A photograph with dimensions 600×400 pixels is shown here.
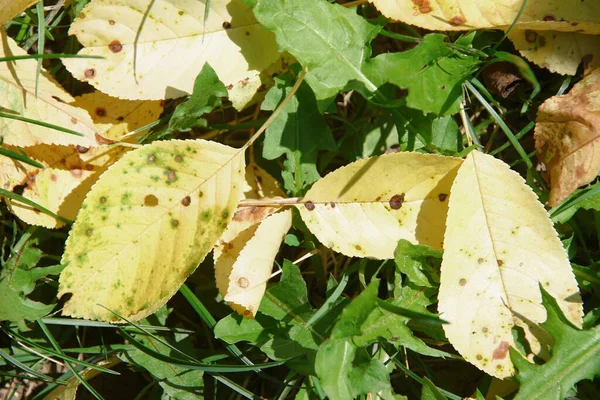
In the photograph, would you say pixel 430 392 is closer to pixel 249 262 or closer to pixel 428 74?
pixel 249 262

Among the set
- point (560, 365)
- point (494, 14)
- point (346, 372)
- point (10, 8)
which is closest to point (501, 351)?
point (560, 365)

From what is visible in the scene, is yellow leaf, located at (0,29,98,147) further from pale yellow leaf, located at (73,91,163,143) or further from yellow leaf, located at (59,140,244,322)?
yellow leaf, located at (59,140,244,322)

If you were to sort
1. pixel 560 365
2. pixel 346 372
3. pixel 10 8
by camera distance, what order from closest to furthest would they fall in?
pixel 346 372 < pixel 560 365 < pixel 10 8

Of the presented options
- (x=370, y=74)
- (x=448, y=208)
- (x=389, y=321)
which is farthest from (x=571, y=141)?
(x=389, y=321)

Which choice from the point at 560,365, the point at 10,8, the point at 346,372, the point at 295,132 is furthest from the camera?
the point at 295,132

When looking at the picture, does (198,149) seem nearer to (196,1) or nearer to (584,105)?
(196,1)

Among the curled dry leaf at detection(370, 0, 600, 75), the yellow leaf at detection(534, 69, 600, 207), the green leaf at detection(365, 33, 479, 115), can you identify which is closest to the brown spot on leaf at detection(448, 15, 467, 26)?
the curled dry leaf at detection(370, 0, 600, 75)
